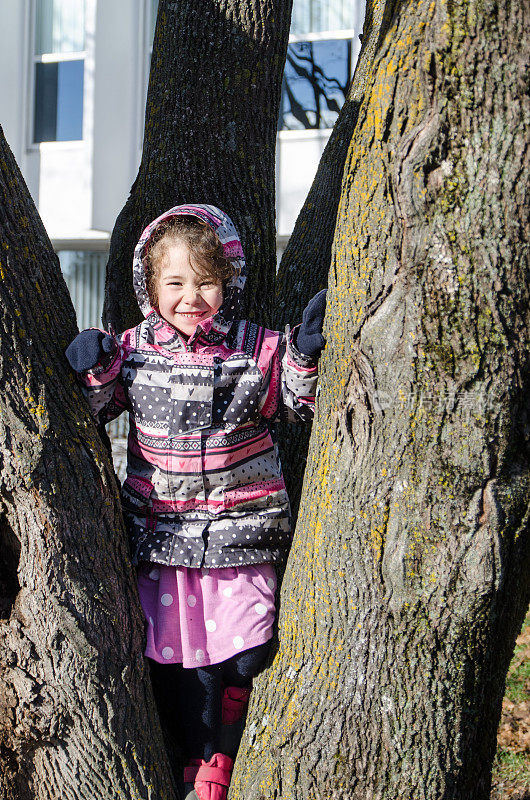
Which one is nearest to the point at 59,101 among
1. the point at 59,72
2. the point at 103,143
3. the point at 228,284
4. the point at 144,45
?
the point at 59,72

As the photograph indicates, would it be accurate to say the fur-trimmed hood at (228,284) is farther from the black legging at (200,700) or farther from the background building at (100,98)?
the background building at (100,98)

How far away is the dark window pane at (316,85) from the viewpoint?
33.6ft

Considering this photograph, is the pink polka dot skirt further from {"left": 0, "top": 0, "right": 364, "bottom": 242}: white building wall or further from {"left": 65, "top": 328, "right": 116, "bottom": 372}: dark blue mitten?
{"left": 0, "top": 0, "right": 364, "bottom": 242}: white building wall

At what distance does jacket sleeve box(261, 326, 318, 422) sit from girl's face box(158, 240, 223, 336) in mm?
255

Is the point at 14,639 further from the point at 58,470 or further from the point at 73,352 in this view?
the point at 73,352

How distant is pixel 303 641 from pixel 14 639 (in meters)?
0.70

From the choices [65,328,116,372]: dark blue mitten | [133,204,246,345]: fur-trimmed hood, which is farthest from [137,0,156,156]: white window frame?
[65,328,116,372]: dark blue mitten

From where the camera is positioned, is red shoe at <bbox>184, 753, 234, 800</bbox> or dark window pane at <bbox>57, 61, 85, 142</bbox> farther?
dark window pane at <bbox>57, 61, 85, 142</bbox>

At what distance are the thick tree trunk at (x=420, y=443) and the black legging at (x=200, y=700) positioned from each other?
0.30 m

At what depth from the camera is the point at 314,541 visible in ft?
6.34

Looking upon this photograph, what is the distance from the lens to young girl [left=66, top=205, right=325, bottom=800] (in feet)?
7.35

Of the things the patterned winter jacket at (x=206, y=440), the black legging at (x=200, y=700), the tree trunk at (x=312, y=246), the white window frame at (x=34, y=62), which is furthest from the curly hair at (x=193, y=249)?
the white window frame at (x=34, y=62)

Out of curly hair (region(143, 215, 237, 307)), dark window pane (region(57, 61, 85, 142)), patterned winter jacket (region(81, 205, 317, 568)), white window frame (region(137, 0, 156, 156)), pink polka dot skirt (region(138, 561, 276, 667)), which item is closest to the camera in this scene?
pink polka dot skirt (region(138, 561, 276, 667))

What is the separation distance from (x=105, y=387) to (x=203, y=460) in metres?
0.36
